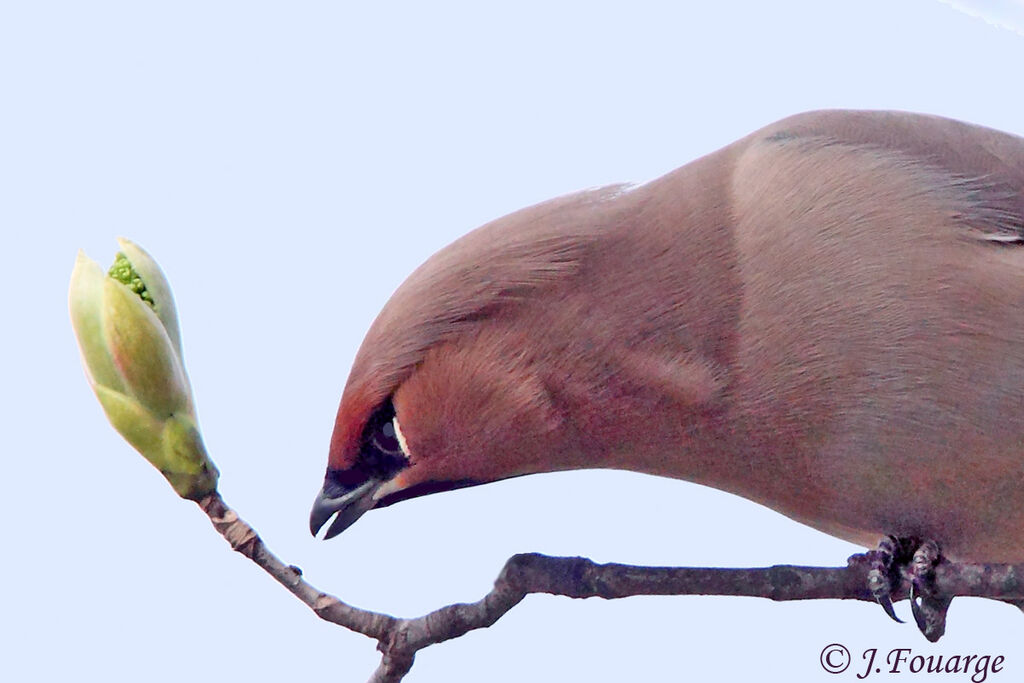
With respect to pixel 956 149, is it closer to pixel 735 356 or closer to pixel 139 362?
pixel 735 356

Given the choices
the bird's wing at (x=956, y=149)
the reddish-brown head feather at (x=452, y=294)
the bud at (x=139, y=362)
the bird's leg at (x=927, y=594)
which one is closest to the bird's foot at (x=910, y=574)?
the bird's leg at (x=927, y=594)

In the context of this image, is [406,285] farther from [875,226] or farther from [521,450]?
[875,226]

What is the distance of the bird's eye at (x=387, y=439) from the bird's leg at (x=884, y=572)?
473mm

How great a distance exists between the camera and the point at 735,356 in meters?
1.17

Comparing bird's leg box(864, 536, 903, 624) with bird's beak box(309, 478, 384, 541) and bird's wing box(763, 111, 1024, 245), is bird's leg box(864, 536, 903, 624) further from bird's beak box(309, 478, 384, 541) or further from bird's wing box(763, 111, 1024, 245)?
bird's beak box(309, 478, 384, 541)

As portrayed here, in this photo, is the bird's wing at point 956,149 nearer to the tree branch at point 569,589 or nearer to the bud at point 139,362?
the tree branch at point 569,589

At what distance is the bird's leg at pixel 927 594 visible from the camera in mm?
1210

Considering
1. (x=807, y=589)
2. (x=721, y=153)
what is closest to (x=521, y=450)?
(x=807, y=589)

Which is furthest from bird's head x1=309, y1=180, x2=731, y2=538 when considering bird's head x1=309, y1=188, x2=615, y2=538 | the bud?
the bud

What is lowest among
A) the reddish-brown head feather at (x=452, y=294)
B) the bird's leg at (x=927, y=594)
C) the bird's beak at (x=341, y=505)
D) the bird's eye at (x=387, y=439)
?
the bird's leg at (x=927, y=594)

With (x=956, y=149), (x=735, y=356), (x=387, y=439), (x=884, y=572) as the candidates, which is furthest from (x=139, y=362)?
(x=956, y=149)

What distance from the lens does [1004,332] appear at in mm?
1137

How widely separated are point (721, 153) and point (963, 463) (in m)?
0.40

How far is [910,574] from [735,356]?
0.29 m
